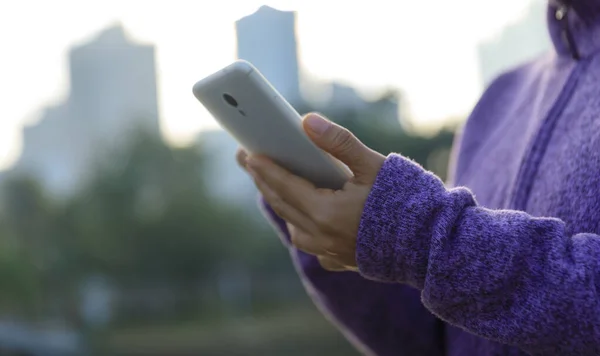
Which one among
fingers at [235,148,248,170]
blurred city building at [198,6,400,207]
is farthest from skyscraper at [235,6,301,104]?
fingers at [235,148,248,170]

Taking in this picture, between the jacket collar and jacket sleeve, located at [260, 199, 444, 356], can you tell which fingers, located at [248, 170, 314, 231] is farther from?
A: the jacket collar

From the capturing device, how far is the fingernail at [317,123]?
53cm

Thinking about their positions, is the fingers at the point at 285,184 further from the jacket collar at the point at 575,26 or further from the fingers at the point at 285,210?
the jacket collar at the point at 575,26

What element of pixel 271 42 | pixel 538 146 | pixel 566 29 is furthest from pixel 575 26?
pixel 271 42

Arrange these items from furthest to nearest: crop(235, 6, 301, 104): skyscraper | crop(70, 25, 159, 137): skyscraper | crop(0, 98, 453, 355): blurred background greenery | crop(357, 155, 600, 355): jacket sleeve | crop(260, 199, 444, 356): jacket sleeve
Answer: crop(70, 25, 159, 137): skyscraper < crop(0, 98, 453, 355): blurred background greenery < crop(235, 6, 301, 104): skyscraper < crop(260, 199, 444, 356): jacket sleeve < crop(357, 155, 600, 355): jacket sleeve

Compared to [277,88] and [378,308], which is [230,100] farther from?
[378,308]

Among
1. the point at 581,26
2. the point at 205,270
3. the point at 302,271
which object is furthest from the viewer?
the point at 205,270

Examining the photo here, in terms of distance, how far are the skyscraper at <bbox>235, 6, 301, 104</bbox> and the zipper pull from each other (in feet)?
0.92

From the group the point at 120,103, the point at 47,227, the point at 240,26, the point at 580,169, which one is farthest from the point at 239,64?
the point at 120,103

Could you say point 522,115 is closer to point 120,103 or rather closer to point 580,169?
point 580,169

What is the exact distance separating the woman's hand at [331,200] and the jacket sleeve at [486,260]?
0.01 m

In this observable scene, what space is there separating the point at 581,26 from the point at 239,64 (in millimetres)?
298

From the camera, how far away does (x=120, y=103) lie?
19.3m

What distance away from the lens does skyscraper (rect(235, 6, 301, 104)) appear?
91 centimetres
